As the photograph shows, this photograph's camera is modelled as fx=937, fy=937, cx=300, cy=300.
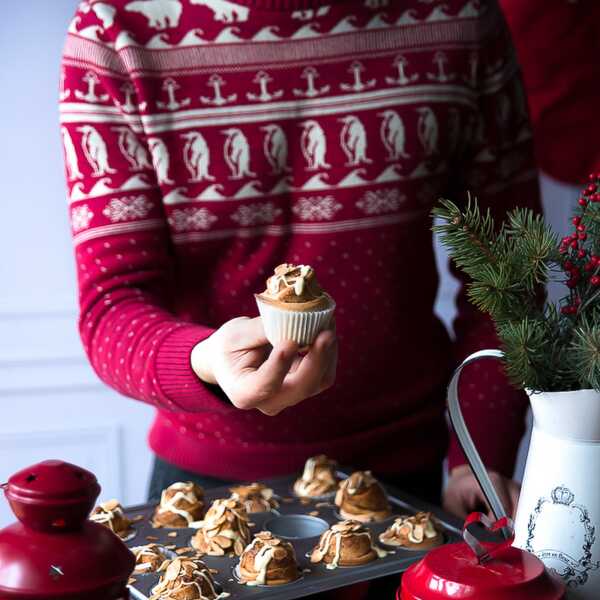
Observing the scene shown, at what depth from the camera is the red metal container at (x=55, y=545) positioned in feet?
2.12

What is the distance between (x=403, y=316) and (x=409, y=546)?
1.45 feet

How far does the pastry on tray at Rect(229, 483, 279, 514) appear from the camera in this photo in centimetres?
119

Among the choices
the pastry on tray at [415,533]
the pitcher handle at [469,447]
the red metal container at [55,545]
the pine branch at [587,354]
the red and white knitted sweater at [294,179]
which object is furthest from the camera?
the red and white knitted sweater at [294,179]

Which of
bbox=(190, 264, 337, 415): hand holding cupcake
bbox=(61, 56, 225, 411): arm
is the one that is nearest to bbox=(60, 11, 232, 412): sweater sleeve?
bbox=(61, 56, 225, 411): arm

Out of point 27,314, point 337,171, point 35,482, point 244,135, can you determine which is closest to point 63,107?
point 244,135

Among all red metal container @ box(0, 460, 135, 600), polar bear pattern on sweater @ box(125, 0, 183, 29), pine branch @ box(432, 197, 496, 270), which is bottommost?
red metal container @ box(0, 460, 135, 600)

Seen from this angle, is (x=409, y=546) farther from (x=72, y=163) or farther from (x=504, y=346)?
(x=72, y=163)

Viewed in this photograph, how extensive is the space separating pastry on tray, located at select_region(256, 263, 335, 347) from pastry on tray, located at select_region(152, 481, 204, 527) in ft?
1.03

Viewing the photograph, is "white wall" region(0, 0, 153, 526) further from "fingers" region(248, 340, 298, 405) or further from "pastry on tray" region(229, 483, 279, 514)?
"fingers" region(248, 340, 298, 405)

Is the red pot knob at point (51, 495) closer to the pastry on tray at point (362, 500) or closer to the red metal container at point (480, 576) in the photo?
the red metal container at point (480, 576)

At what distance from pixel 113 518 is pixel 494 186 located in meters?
0.77

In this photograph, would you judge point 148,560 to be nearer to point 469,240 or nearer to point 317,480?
point 317,480

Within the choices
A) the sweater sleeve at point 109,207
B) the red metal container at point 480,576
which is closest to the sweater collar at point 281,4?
the sweater sleeve at point 109,207

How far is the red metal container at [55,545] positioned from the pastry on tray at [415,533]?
0.48 m
